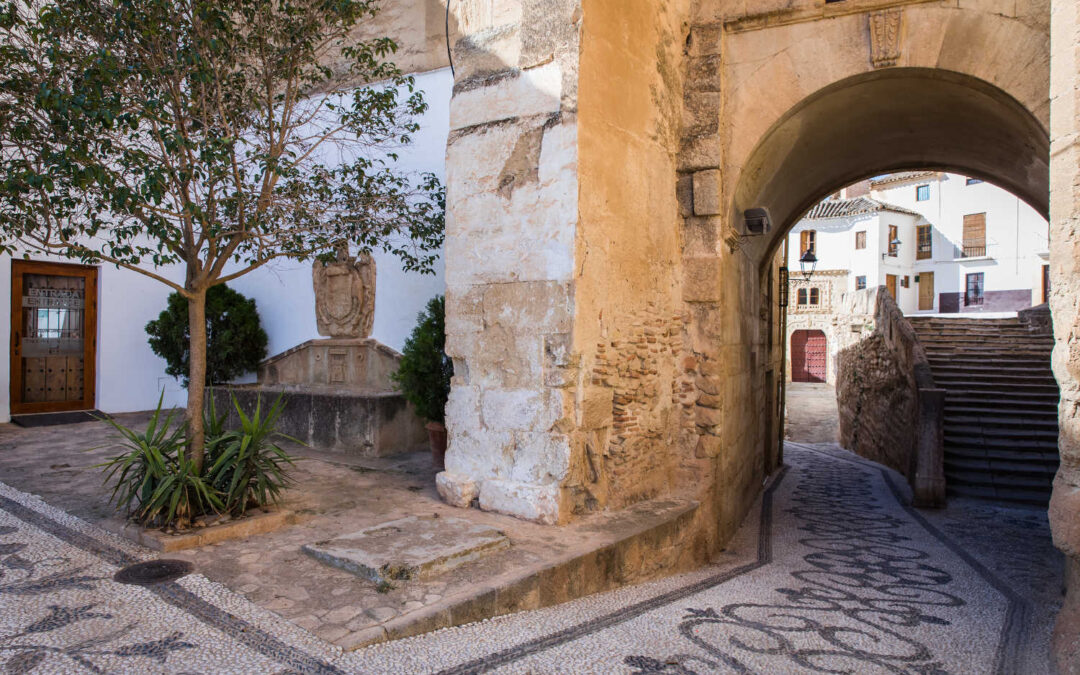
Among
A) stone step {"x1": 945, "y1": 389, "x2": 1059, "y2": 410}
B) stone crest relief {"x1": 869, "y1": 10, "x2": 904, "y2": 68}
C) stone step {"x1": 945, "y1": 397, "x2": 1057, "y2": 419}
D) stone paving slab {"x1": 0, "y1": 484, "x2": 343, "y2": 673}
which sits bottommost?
stone paving slab {"x1": 0, "y1": 484, "x2": 343, "y2": 673}

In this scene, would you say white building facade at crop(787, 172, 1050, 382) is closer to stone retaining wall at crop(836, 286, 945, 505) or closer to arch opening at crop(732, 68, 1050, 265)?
stone retaining wall at crop(836, 286, 945, 505)

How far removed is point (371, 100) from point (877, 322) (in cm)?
1004

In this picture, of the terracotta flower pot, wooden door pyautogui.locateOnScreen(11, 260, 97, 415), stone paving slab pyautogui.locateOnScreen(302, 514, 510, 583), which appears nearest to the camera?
stone paving slab pyautogui.locateOnScreen(302, 514, 510, 583)

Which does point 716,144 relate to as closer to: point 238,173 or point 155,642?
point 238,173

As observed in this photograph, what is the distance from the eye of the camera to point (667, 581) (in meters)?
4.29

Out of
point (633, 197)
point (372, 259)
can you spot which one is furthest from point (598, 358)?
point (372, 259)

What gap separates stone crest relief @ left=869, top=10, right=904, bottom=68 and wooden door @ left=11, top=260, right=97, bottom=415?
9.55 meters

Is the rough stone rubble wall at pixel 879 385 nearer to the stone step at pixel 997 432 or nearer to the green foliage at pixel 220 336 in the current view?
the stone step at pixel 997 432

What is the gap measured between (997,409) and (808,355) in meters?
22.0

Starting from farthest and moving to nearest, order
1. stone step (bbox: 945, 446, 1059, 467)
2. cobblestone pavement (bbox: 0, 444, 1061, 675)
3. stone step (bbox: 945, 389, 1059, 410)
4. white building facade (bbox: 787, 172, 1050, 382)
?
white building facade (bbox: 787, 172, 1050, 382) < stone step (bbox: 945, 389, 1059, 410) < stone step (bbox: 945, 446, 1059, 467) < cobblestone pavement (bbox: 0, 444, 1061, 675)

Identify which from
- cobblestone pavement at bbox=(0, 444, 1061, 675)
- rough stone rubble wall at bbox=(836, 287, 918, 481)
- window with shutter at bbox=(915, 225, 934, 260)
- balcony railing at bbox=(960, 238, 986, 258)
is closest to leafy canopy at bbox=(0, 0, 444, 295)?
cobblestone pavement at bbox=(0, 444, 1061, 675)

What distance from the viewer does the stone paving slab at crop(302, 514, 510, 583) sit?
3.25 m

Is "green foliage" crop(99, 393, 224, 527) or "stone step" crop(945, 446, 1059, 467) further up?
"green foliage" crop(99, 393, 224, 527)

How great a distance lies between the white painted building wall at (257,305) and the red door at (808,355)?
85.7ft
